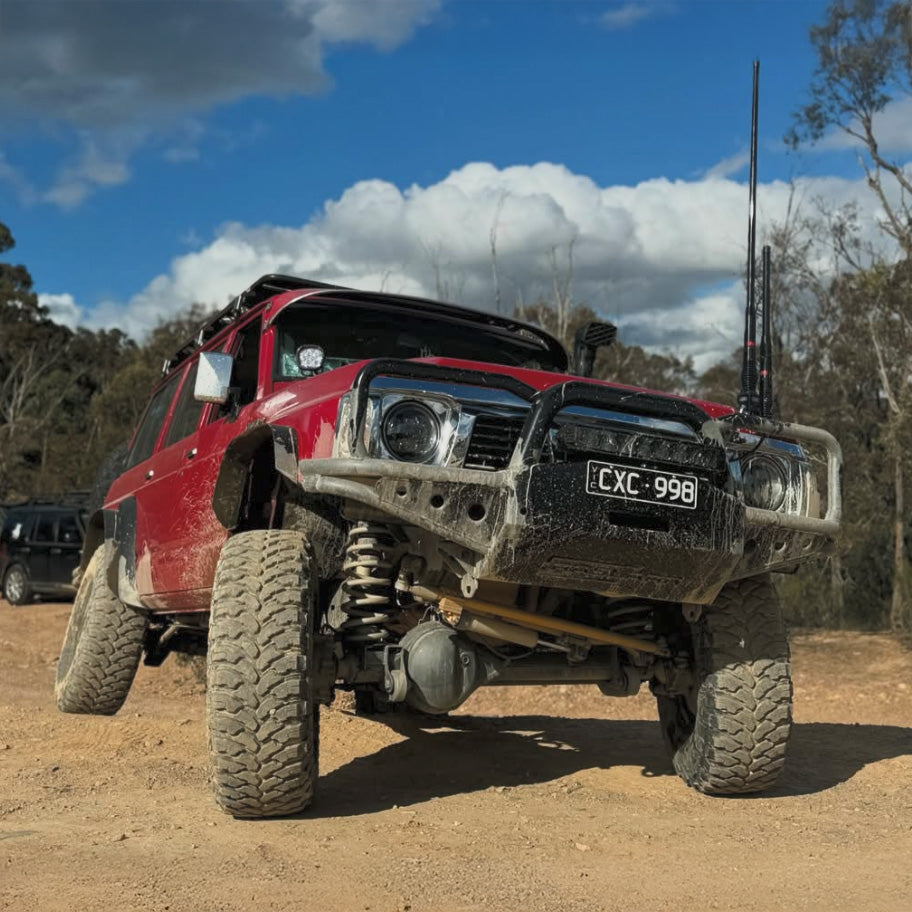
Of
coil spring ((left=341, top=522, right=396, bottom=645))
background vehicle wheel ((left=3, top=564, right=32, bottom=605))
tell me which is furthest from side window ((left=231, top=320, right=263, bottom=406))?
background vehicle wheel ((left=3, top=564, right=32, bottom=605))

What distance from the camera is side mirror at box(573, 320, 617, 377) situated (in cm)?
579

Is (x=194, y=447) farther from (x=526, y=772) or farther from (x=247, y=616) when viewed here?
(x=526, y=772)

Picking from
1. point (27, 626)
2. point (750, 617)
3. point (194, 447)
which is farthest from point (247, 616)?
point (27, 626)

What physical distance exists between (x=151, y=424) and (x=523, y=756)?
3379 mm

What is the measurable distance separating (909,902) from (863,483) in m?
13.5

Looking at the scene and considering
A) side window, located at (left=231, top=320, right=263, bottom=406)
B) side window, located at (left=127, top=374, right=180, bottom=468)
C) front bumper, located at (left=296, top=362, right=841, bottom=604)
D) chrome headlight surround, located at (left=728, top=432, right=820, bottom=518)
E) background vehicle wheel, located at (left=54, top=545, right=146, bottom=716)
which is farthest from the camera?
side window, located at (left=127, top=374, right=180, bottom=468)

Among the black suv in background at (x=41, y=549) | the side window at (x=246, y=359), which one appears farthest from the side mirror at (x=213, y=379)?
the black suv in background at (x=41, y=549)

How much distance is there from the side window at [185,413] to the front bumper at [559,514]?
2.33 m

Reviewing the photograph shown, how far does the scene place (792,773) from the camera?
17.7 feet

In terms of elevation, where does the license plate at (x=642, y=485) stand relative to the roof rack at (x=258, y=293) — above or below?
below

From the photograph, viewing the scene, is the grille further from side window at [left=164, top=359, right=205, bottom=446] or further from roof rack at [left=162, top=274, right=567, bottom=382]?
side window at [left=164, top=359, right=205, bottom=446]

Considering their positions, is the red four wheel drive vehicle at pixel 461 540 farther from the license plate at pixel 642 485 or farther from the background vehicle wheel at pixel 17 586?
the background vehicle wheel at pixel 17 586

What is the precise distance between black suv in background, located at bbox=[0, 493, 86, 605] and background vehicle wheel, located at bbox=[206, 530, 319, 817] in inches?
577

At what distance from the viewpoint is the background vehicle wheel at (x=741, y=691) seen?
14.9 ft
